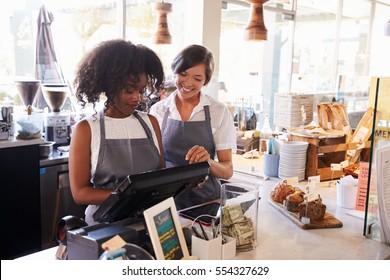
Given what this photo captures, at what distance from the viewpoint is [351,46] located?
8.23 metres

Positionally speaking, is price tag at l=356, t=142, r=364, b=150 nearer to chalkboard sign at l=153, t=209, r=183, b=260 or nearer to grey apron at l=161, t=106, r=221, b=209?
grey apron at l=161, t=106, r=221, b=209

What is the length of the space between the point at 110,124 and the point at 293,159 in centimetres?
124

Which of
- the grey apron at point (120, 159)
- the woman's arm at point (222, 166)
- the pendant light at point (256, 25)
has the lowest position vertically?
the woman's arm at point (222, 166)

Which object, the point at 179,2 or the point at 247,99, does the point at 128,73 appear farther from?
the point at 179,2

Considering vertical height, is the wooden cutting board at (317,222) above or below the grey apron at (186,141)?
below

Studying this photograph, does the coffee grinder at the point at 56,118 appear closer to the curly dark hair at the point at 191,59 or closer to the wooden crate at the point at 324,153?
the curly dark hair at the point at 191,59

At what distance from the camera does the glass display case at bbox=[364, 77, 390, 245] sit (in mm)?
1698

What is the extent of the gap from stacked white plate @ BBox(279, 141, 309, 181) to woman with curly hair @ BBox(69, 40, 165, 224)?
105cm

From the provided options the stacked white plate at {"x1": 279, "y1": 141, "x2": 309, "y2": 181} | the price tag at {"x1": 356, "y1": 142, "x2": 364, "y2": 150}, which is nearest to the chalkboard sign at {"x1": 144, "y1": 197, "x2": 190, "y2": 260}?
the stacked white plate at {"x1": 279, "y1": 141, "x2": 309, "y2": 181}

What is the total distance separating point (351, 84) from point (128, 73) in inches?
260

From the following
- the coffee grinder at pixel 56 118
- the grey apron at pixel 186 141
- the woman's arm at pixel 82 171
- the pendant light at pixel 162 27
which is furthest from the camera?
the pendant light at pixel 162 27

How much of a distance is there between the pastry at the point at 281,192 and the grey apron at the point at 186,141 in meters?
0.31

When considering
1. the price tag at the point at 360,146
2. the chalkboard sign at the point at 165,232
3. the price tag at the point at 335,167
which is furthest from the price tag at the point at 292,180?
the chalkboard sign at the point at 165,232

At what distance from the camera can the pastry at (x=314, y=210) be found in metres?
1.86
